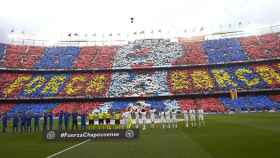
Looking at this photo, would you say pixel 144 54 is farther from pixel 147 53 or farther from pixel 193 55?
pixel 193 55

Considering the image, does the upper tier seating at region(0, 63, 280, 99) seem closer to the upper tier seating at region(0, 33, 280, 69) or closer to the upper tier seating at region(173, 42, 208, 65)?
the upper tier seating at region(173, 42, 208, 65)

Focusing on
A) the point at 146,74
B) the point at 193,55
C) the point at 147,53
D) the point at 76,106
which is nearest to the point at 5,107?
the point at 76,106

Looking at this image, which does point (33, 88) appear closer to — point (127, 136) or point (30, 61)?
point (30, 61)

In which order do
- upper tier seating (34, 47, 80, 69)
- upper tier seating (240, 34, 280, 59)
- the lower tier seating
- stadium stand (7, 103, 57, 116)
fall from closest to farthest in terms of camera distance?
the lower tier seating < stadium stand (7, 103, 57, 116) < upper tier seating (240, 34, 280, 59) < upper tier seating (34, 47, 80, 69)

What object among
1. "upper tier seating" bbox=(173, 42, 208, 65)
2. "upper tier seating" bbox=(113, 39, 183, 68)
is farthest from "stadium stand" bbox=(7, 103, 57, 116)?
"upper tier seating" bbox=(173, 42, 208, 65)

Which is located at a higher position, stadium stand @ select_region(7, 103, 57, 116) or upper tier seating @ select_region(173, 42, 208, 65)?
upper tier seating @ select_region(173, 42, 208, 65)

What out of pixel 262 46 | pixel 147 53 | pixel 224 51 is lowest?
pixel 224 51
